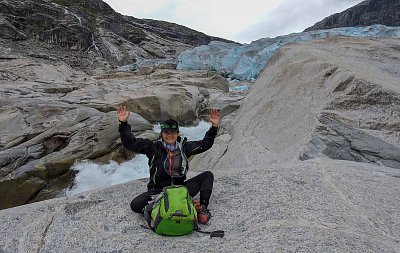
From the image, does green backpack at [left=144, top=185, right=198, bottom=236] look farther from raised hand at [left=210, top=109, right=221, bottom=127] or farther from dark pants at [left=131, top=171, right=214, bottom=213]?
raised hand at [left=210, top=109, right=221, bottom=127]

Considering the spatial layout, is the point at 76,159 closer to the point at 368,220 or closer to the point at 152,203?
the point at 152,203

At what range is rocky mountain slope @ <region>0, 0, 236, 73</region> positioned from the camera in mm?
46438

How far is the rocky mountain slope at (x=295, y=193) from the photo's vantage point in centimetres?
433

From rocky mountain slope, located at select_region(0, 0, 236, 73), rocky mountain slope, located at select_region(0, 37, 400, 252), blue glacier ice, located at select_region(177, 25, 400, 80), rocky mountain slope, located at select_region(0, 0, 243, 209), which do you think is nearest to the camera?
rocky mountain slope, located at select_region(0, 37, 400, 252)

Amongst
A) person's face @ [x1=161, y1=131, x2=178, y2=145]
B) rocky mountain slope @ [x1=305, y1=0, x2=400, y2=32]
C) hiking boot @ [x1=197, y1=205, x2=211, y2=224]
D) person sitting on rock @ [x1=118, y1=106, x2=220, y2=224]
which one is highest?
rocky mountain slope @ [x1=305, y1=0, x2=400, y2=32]

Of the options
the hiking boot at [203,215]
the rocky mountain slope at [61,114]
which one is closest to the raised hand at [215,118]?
the hiking boot at [203,215]

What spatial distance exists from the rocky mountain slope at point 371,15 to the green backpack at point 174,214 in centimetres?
10110

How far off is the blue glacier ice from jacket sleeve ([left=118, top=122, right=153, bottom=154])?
3292 centimetres

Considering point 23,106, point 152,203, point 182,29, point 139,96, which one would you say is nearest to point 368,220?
point 152,203

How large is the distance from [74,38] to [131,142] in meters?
55.5

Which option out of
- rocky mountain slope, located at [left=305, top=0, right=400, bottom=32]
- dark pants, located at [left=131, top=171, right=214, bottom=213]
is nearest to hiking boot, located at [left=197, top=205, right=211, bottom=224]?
dark pants, located at [left=131, top=171, right=214, bottom=213]

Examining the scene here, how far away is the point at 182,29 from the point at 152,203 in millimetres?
94014

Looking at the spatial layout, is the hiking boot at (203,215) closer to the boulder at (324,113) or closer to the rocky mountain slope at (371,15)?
the boulder at (324,113)

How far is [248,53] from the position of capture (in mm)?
41875
